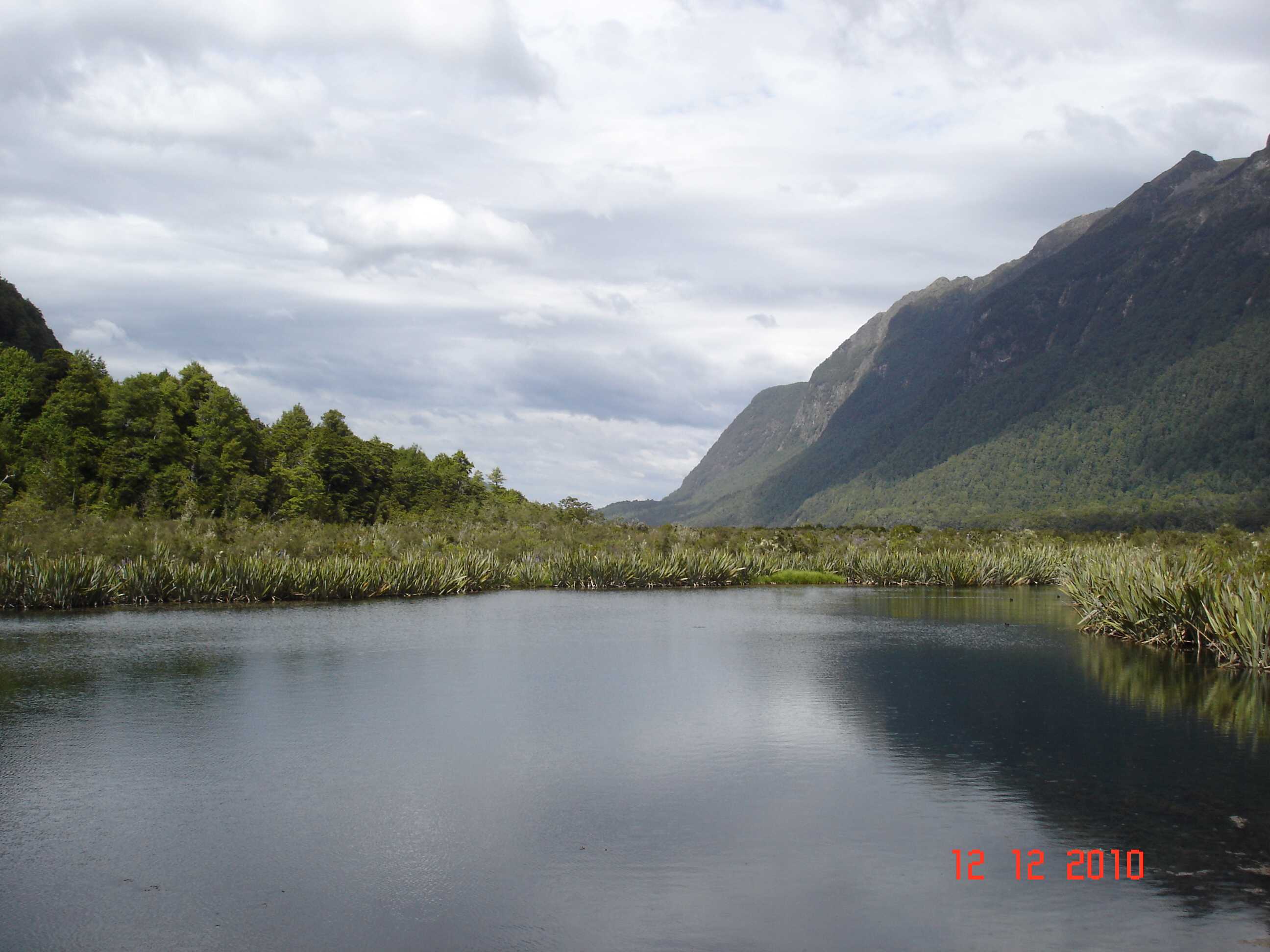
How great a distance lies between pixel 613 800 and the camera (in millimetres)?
9836

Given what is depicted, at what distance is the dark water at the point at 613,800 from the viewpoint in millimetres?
7094

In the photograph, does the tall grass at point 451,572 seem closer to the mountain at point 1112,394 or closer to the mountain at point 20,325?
the mountain at point 1112,394

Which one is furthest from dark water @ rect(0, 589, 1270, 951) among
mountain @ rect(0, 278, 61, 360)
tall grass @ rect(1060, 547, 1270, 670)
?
mountain @ rect(0, 278, 61, 360)

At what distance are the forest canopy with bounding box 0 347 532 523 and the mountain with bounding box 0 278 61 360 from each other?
15.2m

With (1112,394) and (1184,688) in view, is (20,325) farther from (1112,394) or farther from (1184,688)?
(1112,394)

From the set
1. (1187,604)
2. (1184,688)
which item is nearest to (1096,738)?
(1184,688)

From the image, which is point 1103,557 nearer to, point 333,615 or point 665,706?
point 665,706

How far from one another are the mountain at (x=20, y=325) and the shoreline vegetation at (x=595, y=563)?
4780 centimetres

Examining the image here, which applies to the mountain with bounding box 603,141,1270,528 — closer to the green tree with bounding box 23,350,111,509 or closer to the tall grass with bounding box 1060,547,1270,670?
the tall grass with bounding box 1060,547,1270,670

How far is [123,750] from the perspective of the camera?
11.5 meters

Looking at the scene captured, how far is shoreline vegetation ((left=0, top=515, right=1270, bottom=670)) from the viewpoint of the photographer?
67.4 feet

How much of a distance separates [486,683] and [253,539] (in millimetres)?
23459

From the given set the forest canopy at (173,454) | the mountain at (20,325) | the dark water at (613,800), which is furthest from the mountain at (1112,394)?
the mountain at (20,325)
